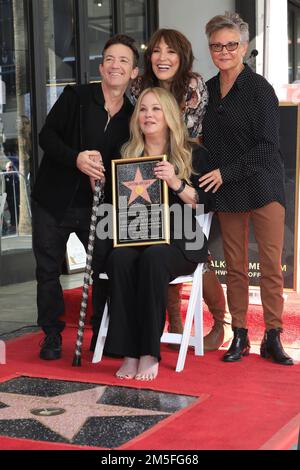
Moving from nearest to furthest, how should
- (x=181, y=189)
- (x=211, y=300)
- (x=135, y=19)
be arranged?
(x=181, y=189), (x=211, y=300), (x=135, y=19)

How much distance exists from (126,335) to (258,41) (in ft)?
12.4

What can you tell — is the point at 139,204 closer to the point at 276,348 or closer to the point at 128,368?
the point at 128,368

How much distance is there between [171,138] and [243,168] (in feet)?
1.26

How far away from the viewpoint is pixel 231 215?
13.0 ft

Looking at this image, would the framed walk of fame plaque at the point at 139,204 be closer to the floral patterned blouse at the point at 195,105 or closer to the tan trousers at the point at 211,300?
the floral patterned blouse at the point at 195,105

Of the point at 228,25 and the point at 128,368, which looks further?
the point at 228,25

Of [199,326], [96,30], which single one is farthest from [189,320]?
[96,30]

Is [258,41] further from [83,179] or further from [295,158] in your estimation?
[83,179]

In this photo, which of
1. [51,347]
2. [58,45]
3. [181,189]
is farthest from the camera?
[58,45]

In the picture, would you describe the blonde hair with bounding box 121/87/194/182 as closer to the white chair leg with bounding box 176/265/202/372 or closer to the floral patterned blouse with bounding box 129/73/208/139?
the floral patterned blouse with bounding box 129/73/208/139

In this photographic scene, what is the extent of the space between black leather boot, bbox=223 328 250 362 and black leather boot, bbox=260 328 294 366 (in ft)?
0.39

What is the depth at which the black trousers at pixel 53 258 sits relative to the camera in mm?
3955

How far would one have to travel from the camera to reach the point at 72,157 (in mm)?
3777

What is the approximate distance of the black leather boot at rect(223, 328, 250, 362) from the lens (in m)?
3.88
